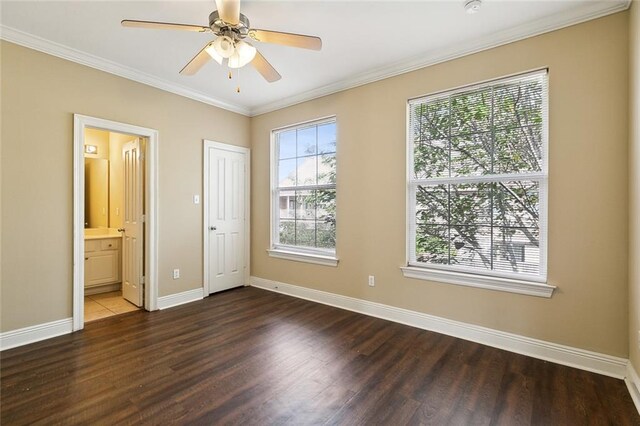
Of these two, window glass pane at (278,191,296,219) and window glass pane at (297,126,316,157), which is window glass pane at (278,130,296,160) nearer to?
window glass pane at (297,126,316,157)

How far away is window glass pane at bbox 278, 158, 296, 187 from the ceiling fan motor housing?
88.6 inches

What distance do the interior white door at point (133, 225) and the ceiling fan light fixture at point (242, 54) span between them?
2187mm

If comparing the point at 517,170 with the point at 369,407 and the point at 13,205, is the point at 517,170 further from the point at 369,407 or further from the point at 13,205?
the point at 13,205

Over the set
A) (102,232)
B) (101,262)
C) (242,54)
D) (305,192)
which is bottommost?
(101,262)

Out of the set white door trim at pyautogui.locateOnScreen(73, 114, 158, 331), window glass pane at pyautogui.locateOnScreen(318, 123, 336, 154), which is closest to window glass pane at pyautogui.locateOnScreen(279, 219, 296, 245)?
window glass pane at pyautogui.locateOnScreen(318, 123, 336, 154)

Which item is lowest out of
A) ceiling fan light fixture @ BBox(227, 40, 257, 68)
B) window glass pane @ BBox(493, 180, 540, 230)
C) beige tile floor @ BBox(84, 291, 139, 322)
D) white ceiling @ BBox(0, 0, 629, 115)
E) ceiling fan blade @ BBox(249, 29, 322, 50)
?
beige tile floor @ BBox(84, 291, 139, 322)

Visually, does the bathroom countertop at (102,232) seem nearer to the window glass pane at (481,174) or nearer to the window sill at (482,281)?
the window sill at (482,281)

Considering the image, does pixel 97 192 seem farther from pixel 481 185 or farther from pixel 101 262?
pixel 481 185

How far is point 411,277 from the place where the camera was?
3174 millimetres

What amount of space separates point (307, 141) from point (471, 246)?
2.46 m

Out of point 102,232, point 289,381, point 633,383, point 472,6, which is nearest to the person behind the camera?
point 633,383

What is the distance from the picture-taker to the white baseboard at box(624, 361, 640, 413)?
→ 6.24 feet

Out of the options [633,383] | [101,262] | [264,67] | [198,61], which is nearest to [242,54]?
[264,67]

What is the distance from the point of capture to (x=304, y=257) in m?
4.08
